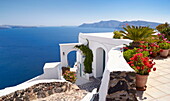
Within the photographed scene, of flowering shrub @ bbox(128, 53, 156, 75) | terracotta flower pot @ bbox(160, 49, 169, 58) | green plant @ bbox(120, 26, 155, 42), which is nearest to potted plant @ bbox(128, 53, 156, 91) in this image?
flowering shrub @ bbox(128, 53, 156, 75)

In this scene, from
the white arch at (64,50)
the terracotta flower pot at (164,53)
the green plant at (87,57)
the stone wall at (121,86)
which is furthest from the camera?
the white arch at (64,50)

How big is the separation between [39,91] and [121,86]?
6.25 m

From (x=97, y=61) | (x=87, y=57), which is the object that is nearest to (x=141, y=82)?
(x=97, y=61)

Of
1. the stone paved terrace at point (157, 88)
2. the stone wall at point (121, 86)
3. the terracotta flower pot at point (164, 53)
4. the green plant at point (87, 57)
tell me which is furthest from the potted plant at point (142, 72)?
the green plant at point (87, 57)

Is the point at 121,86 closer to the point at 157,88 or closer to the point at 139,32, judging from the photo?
the point at 157,88

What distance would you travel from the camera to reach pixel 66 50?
45.3 ft

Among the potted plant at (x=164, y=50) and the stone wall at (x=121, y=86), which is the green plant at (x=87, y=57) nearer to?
the potted plant at (x=164, y=50)

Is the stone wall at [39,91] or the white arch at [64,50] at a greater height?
the white arch at [64,50]

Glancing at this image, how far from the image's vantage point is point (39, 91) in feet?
23.3

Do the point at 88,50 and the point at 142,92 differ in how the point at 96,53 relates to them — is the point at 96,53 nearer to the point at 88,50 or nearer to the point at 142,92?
the point at 88,50

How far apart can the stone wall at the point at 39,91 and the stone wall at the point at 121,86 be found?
5977 millimetres

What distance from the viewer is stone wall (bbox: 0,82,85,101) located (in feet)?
20.9

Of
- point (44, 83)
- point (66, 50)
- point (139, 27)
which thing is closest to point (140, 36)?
point (139, 27)

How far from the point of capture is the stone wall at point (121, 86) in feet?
7.92
